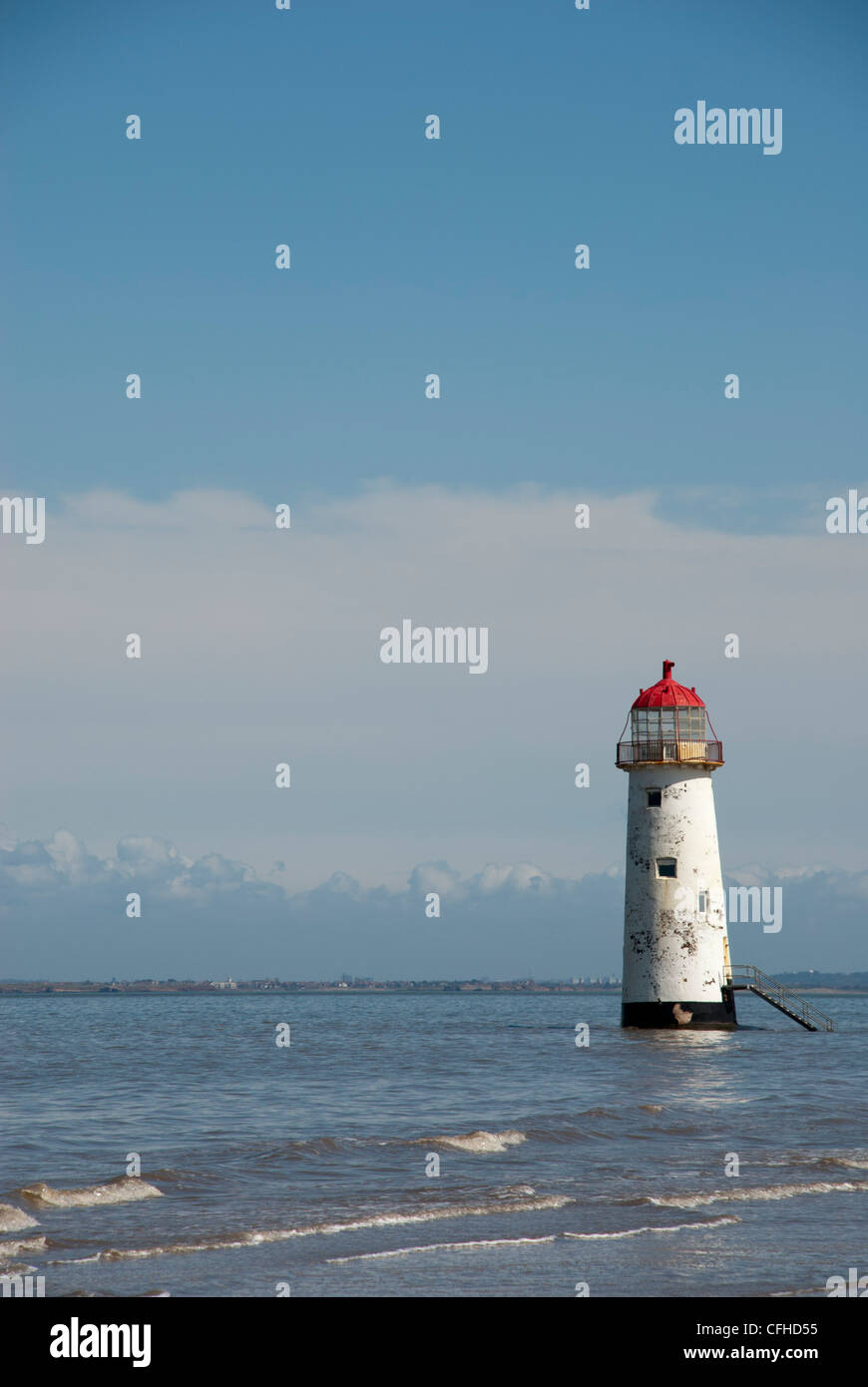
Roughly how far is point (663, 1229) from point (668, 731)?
28997 millimetres

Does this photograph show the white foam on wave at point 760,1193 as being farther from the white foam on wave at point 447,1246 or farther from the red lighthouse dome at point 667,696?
the red lighthouse dome at point 667,696

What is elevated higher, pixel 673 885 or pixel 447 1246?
pixel 673 885

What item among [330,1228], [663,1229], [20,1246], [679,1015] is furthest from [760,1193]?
[679,1015]

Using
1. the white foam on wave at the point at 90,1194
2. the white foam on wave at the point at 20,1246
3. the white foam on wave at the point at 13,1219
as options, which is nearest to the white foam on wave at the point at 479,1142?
the white foam on wave at the point at 90,1194

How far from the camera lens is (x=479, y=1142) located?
24156 mm

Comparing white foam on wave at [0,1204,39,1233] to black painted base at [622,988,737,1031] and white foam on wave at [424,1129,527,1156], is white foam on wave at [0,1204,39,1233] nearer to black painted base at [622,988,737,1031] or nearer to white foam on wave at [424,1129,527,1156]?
white foam on wave at [424,1129,527,1156]

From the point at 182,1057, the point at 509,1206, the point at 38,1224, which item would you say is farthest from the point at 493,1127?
the point at 182,1057

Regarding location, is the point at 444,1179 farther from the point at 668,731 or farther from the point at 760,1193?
the point at 668,731

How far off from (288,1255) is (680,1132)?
1248 cm

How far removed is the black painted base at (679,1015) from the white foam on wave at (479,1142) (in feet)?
63.3

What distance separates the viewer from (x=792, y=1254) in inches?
605

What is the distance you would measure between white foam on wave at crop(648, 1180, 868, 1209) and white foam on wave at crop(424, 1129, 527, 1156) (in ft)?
17.3

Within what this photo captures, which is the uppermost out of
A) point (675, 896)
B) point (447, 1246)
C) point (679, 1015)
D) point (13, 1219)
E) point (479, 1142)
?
point (675, 896)
